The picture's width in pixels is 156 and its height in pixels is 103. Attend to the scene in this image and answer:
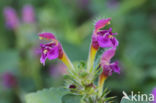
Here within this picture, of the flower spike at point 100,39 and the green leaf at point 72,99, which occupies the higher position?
the flower spike at point 100,39

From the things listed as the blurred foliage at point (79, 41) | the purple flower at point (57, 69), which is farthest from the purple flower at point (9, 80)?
the purple flower at point (57, 69)

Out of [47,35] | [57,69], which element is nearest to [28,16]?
[57,69]

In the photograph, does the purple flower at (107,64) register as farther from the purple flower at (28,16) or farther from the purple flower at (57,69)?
the purple flower at (28,16)

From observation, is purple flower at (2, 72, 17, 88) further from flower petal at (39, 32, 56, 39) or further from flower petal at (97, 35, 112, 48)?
flower petal at (97, 35, 112, 48)

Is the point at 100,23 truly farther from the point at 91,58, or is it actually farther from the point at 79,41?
the point at 79,41

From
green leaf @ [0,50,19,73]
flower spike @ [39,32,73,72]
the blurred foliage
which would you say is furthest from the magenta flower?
green leaf @ [0,50,19,73]
